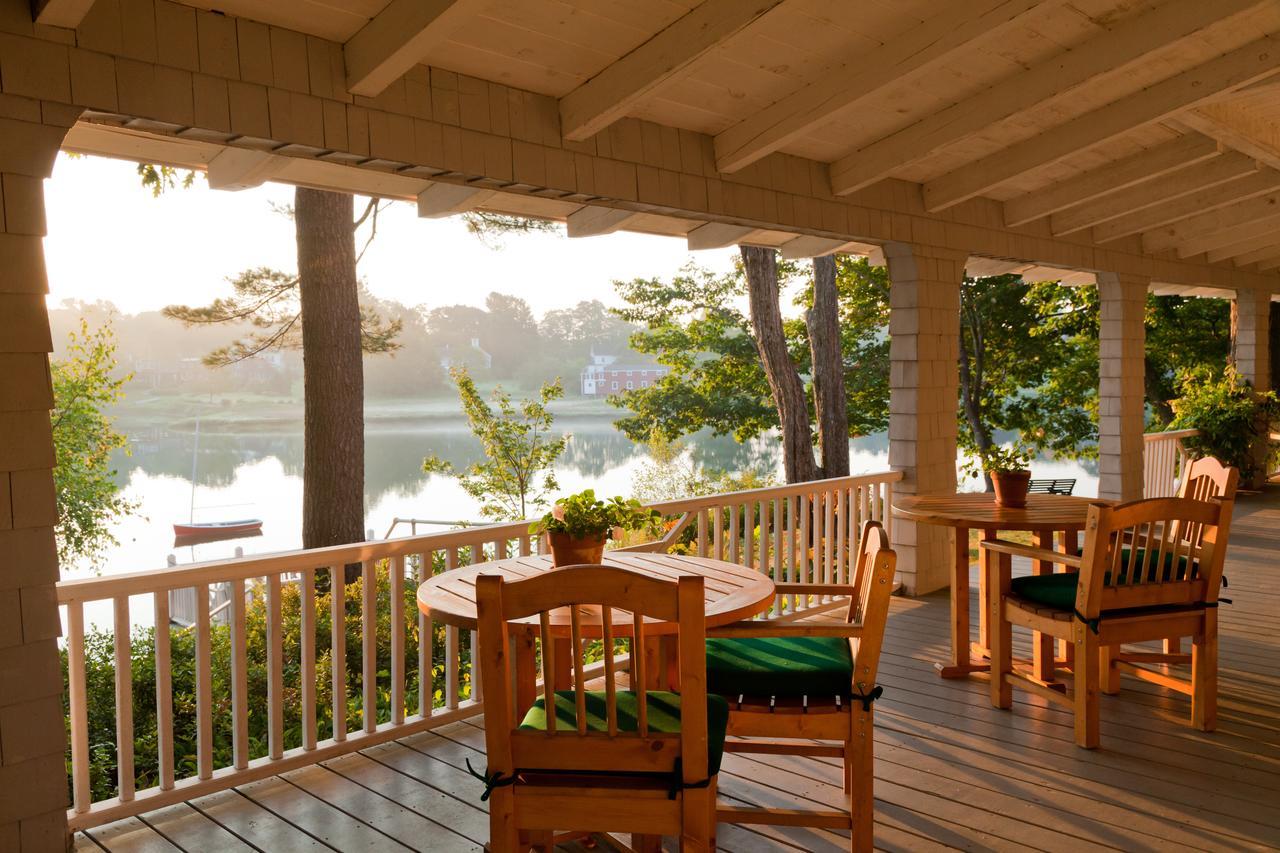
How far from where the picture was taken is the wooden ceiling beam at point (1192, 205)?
23.5ft

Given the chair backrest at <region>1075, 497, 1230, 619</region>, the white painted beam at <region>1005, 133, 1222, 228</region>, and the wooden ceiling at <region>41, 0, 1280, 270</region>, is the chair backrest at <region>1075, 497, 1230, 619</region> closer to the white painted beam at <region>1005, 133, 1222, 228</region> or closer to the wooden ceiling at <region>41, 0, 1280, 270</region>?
the wooden ceiling at <region>41, 0, 1280, 270</region>

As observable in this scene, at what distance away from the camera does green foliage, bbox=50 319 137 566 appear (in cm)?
1346

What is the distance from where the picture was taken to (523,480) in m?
12.9

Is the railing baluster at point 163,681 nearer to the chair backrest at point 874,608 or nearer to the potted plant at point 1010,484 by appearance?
the chair backrest at point 874,608

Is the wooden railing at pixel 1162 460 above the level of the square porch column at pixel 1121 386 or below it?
below

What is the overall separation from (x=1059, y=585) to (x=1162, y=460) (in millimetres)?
7390

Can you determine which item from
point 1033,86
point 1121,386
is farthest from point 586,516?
point 1121,386

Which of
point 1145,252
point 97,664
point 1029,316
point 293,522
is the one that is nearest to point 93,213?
point 293,522

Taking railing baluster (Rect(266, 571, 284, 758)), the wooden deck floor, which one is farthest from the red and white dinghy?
railing baluster (Rect(266, 571, 284, 758))

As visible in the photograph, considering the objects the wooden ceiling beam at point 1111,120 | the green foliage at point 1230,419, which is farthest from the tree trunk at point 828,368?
the wooden ceiling beam at point 1111,120

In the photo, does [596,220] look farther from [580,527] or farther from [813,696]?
[813,696]

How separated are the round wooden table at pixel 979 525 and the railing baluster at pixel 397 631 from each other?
2275 mm

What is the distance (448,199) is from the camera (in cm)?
415

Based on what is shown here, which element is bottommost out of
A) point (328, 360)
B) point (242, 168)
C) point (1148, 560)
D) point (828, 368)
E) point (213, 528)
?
point (213, 528)
